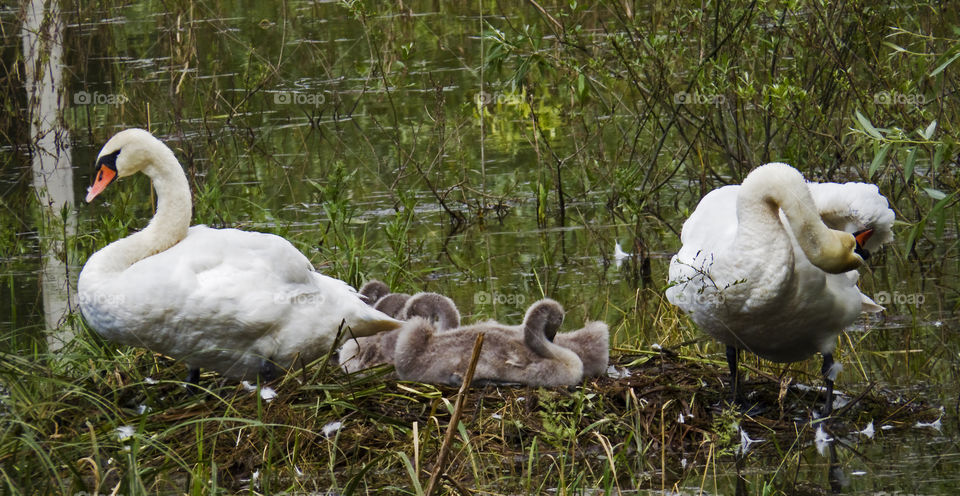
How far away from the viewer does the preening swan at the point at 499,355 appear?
5688 mm

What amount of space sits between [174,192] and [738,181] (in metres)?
3.89

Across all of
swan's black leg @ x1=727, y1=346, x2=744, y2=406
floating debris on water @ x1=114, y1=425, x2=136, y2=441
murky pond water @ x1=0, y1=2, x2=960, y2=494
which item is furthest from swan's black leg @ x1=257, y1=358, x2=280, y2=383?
swan's black leg @ x1=727, y1=346, x2=744, y2=406

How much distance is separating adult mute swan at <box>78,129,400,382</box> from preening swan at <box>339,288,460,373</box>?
0.12m

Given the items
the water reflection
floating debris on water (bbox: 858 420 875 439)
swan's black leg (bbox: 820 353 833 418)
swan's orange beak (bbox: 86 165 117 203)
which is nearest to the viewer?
floating debris on water (bbox: 858 420 875 439)

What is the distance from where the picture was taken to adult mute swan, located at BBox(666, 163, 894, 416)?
527 centimetres

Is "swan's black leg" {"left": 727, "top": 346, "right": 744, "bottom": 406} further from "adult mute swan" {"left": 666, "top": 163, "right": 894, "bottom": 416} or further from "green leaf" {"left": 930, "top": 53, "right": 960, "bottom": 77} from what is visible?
"green leaf" {"left": 930, "top": 53, "right": 960, "bottom": 77}

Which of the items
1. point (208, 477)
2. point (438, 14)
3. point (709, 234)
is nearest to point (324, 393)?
point (208, 477)

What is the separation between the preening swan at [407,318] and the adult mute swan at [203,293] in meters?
0.12

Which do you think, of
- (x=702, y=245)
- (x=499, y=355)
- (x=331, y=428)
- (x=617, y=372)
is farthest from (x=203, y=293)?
(x=702, y=245)

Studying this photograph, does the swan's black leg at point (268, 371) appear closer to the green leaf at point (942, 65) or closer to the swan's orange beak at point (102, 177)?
the swan's orange beak at point (102, 177)

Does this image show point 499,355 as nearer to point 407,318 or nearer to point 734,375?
point 407,318

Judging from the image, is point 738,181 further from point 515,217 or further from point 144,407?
point 144,407

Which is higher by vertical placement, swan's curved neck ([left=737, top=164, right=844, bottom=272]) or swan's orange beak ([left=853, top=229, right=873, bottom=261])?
swan's curved neck ([left=737, top=164, right=844, bottom=272])

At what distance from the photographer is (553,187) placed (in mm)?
9812
